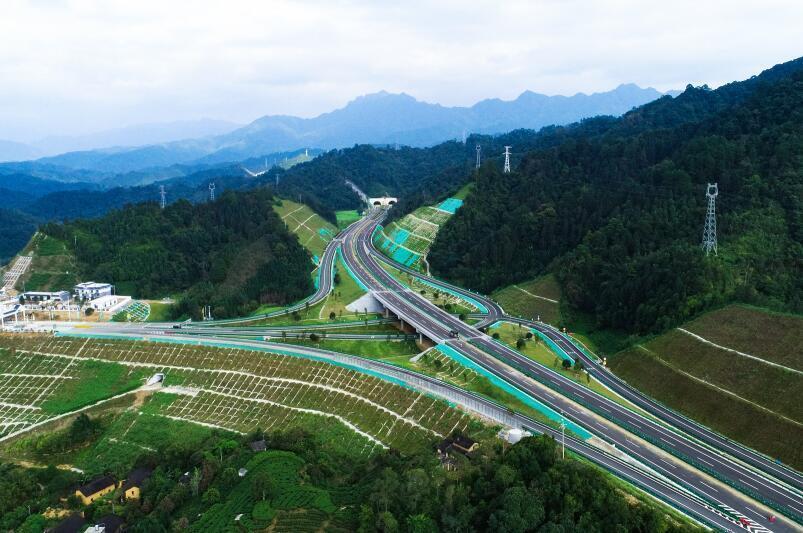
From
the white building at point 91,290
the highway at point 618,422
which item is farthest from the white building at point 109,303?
the highway at point 618,422

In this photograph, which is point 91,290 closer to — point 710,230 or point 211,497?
point 211,497

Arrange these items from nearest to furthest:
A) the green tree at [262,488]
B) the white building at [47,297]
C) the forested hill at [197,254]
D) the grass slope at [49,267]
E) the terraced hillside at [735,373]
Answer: the green tree at [262,488]
the terraced hillside at [735,373]
the white building at [47,297]
the grass slope at [49,267]
the forested hill at [197,254]

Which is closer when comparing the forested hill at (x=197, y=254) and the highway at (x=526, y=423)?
the highway at (x=526, y=423)

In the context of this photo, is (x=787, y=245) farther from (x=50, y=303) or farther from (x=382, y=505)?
(x=50, y=303)

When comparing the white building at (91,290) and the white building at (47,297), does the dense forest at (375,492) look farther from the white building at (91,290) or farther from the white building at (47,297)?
the white building at (91,290)

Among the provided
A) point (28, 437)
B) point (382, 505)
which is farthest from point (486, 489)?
point (28, 437)

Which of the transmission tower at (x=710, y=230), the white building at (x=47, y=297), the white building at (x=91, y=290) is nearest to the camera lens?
the transmission tower at (x=710, y=230)
